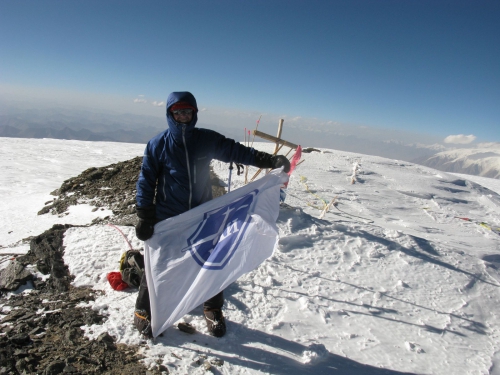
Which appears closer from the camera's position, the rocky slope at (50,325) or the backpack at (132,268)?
the rocky slope at (50,325)

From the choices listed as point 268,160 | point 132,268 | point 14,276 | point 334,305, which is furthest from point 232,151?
point 14,276

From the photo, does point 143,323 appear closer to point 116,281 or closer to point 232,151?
point 116,281

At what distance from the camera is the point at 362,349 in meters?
3.09

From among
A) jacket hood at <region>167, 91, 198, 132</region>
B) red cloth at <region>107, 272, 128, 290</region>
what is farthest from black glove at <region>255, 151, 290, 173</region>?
red cloth at <region>107, 272, 128, 290</region>

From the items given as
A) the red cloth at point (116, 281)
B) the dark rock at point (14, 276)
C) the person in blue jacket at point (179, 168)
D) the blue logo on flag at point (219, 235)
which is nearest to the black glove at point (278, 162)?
the person in blue jacket at point (179, 168)

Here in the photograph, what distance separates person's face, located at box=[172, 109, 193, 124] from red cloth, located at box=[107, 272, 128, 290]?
7.35 feet

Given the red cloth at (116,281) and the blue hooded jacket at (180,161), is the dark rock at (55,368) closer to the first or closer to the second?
the red cloth at (116,281)

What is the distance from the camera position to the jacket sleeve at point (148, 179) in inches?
106

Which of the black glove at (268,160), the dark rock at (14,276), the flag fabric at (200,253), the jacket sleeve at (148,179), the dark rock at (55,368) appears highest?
the black glove at (268,160)

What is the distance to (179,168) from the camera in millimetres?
A: 2734

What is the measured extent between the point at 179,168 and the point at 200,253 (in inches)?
33.5

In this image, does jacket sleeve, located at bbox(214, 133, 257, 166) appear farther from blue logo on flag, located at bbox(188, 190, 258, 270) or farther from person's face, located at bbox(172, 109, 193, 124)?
blue logo on flag, located at bbox(188, 190, 258, 270)

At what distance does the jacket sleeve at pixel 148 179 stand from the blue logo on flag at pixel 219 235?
56 cm

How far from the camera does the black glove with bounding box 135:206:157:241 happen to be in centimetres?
268
